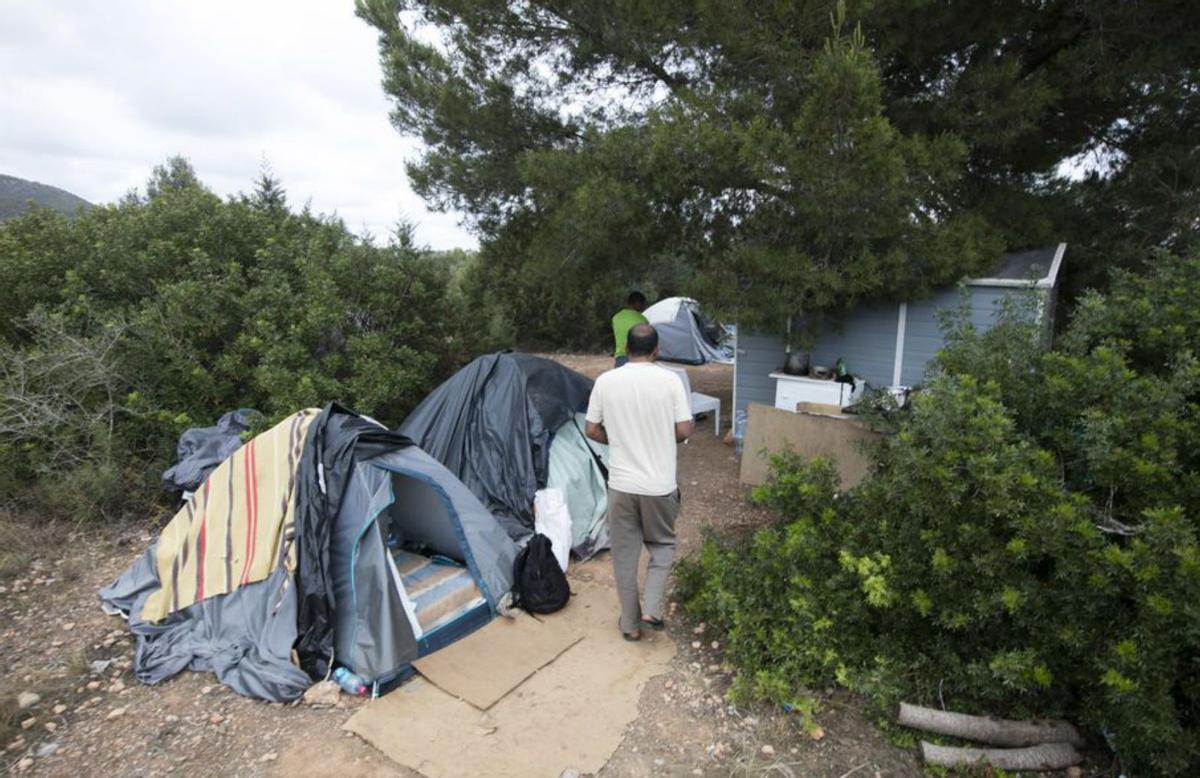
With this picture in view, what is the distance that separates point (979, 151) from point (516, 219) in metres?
4.77

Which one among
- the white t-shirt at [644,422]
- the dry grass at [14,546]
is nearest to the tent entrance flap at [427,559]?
the white t-shirt at [644,422]

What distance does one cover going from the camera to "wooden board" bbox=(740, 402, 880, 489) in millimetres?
4809

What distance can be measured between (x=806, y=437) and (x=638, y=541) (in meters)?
2.44

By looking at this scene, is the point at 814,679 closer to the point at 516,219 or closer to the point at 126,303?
the point at 516,219

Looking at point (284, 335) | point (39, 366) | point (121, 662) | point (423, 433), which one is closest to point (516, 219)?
point (284, 335)

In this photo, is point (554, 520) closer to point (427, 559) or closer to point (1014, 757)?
point (427, 559)

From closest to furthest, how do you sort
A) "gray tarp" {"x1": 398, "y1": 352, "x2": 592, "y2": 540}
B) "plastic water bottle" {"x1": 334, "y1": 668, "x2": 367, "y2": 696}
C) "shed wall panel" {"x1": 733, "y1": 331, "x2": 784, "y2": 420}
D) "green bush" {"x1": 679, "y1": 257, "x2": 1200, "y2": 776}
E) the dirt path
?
"green bush" {"x1": 679, "y1": 257, "x2": 1200, "y2": 776} < the dirt path < "plastic water bottle" {"x1": 334, "y1": 668, "x2": 367, "y2": 696} < "gray tarp" {"x1": 398, "y1": 352, "x2": 592, "y2": 540} < "shed wall panel" {"x1": 733, "y1": 331, "x2": 784, "y2": 420}

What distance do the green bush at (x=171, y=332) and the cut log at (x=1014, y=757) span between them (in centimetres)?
496

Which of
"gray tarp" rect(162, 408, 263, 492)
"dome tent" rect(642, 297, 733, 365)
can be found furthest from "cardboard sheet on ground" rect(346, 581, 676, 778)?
"dome tent" rect(642, 297, 733, 365)

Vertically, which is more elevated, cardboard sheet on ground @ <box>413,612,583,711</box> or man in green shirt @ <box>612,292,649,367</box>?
man in green shirt @ <box>612,292,649,367</box>

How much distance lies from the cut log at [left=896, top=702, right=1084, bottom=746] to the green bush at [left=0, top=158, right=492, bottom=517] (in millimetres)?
4871

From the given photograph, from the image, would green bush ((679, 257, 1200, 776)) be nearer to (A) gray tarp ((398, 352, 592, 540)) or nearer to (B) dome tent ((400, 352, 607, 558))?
(B) dome tent ((400, 352, 607, 558))

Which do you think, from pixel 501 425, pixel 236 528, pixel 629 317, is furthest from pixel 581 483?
pixel 236 528

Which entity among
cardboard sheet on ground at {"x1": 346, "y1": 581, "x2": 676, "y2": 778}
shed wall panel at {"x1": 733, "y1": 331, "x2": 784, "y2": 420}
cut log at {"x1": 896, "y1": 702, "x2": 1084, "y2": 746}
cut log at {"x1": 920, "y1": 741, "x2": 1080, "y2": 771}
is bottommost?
cardboard sheet on ground at {"x1": 346, "y1": 581, "x2": 676, "y2": 778}
